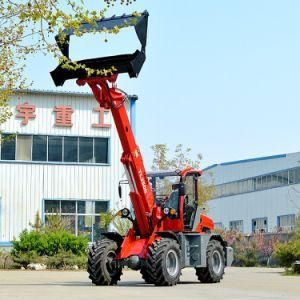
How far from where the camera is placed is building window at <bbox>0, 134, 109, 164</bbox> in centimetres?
3993

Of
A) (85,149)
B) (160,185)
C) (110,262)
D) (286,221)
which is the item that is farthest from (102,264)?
(286,221)

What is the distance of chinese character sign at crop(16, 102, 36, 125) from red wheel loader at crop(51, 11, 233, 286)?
18.9 metres

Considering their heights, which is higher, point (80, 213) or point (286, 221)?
point (286, 221)

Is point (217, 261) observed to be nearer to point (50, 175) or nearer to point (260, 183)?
point (50, 175)

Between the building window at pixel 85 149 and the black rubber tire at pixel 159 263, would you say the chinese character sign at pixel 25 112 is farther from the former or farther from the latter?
the black rubber tire at pixel 159 263

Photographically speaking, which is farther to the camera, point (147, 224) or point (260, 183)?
point (260, 183)

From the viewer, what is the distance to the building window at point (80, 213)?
1578 inches

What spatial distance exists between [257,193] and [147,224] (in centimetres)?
4981

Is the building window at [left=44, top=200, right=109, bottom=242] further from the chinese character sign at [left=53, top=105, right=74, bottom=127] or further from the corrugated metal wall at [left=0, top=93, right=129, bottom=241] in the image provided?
the chinese character sign at [left=53, top=105, right=74, bottom=127]

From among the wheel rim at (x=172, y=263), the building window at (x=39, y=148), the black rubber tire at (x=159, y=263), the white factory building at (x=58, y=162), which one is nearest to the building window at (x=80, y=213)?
the white factory building at (x=58, y=162)

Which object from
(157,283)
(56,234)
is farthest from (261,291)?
(56,234)

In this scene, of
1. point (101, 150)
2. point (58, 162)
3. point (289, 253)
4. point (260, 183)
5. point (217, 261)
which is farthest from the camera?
point (260, 183)

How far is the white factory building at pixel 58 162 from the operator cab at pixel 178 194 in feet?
59.6

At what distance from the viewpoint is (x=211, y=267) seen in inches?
821
